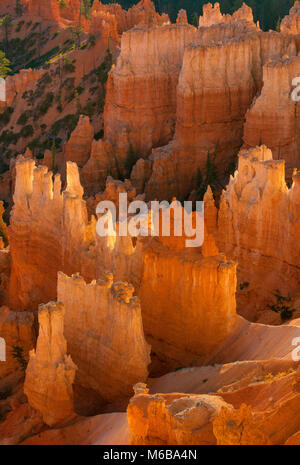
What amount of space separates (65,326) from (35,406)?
2.22m

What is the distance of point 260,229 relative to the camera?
2389 cm

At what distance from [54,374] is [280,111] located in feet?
63.1

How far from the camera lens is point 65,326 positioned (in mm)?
18031

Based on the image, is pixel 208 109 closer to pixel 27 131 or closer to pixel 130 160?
pixel 130 160

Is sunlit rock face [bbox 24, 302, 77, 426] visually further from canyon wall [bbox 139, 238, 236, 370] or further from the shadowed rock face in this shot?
canyon wall [bbox 139, 238, 236, 370]

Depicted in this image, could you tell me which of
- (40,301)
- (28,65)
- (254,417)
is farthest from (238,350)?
(28,65)

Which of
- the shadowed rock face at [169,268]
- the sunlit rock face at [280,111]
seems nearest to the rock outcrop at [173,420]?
the shadowed rock face at [169,268]

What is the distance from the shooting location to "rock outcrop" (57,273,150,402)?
1647 cm

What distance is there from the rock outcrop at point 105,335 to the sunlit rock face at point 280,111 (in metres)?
16.1

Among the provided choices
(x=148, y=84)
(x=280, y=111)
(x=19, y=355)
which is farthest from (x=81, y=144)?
(x=19, y=355)

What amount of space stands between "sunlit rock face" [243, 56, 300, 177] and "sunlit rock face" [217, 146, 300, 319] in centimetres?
714

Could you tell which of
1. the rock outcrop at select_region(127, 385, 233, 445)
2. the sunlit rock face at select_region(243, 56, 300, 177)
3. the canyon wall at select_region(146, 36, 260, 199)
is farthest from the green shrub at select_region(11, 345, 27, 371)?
the canyon wall at select_region(146, 36, 260, 199)

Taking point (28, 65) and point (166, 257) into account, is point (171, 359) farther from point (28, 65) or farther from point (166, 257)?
point (28, 65)

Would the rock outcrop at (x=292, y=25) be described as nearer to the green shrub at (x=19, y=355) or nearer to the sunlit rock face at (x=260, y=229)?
the sunlit rock face at (x=260, y=229)
